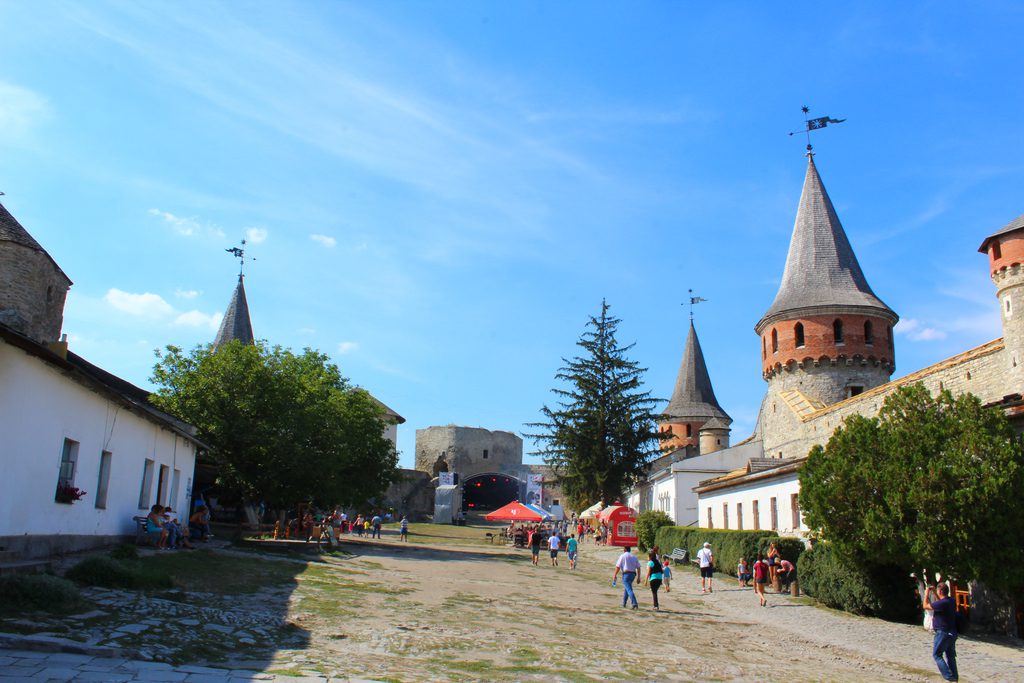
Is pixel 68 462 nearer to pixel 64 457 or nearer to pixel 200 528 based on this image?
pixel 64 457

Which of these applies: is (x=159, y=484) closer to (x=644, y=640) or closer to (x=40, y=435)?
(x=40, y=435)

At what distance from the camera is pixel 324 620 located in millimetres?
11578

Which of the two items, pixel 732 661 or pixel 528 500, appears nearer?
pixel 732 661

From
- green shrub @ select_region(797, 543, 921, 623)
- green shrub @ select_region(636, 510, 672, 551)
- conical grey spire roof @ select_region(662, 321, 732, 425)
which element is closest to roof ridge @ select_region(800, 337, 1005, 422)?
green shrub @ select_region(797, 543, 921, 623)

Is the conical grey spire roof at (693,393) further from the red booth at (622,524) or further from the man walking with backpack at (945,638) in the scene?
the man walking with backpack at (945,638)

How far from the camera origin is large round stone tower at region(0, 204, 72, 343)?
25719 mm

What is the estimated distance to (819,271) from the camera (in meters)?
A: 36.2

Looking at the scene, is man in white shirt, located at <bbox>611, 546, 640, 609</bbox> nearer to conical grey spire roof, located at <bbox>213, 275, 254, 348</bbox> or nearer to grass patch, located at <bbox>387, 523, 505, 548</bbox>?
grass patch, located at <bbox>387, 523, 505, 548</bbox>

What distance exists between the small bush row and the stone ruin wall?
3648mm

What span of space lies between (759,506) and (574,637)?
1714 centimetres

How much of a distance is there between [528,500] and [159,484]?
53.5 metres

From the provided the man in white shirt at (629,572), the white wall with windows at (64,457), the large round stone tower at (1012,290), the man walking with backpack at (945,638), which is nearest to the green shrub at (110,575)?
the white wall with windows at (64,457)

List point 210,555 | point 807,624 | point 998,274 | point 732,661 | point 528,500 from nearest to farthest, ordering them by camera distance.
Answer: point 732,661 → point 807,624 → point 210,555 → point 998,274 → point 528,500

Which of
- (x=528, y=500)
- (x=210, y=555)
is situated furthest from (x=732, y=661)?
(x=528, y=500)
